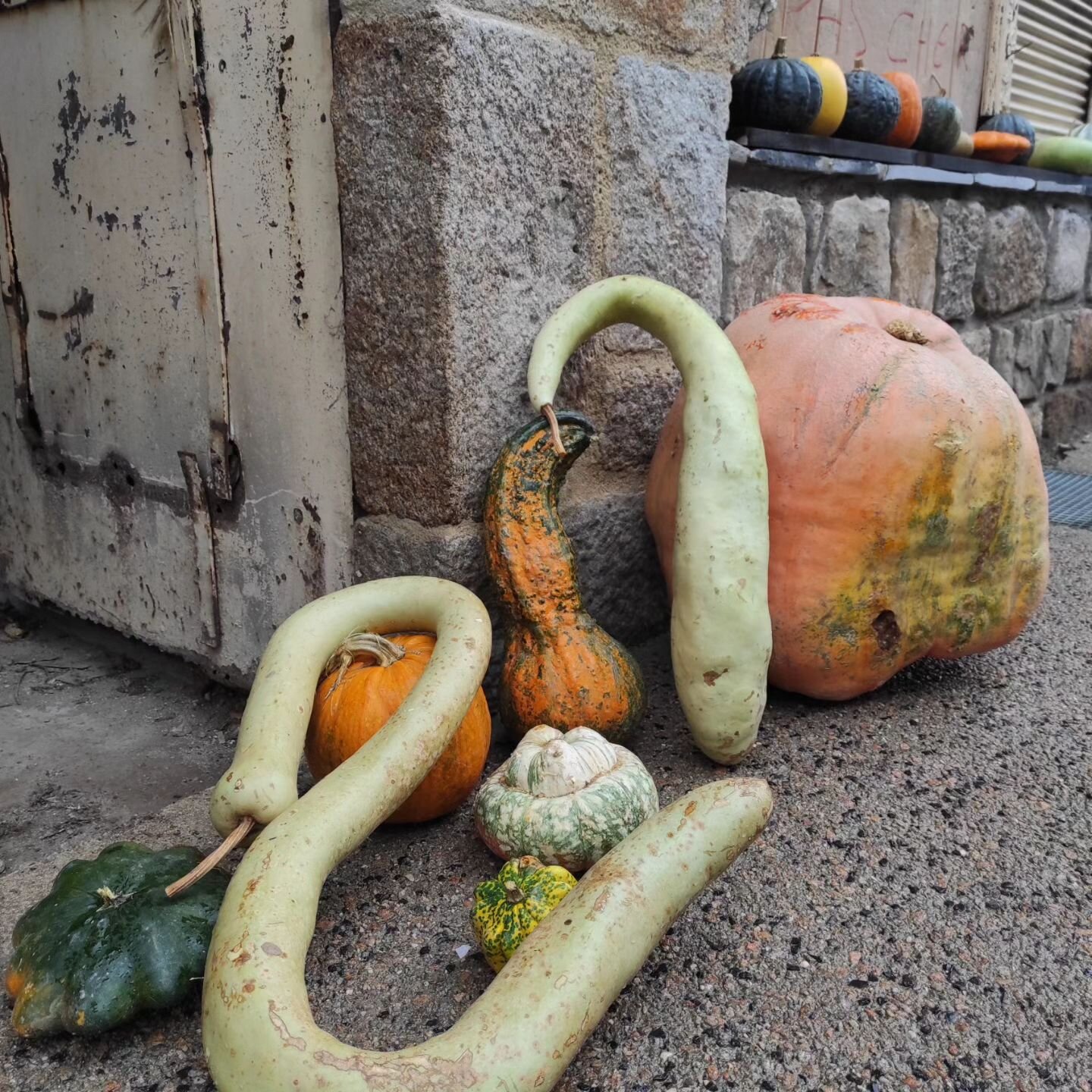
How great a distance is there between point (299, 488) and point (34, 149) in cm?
122

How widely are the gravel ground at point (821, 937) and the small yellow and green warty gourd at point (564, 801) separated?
112 mm

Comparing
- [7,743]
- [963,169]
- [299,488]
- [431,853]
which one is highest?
[963,169]

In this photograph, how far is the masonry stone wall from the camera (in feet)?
5.63

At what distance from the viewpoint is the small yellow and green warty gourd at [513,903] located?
1.23 metres

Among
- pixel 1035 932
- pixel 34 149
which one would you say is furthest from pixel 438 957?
pixel 34 149

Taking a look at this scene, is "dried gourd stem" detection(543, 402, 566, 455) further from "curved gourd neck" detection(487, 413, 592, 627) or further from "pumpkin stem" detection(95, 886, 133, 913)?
"pumpkin stem" detection(95, 886, 133, 913)

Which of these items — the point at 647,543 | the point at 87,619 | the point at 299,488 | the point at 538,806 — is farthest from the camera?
the point at 87,619

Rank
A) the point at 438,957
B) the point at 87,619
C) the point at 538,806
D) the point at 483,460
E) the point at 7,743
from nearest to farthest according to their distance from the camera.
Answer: the point at 438,957
the point at 538,806
the point at 483,460
the point at 7,743
the point at 87,619

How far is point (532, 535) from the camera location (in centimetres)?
178

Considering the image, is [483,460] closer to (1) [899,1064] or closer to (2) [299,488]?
(2) [299,488]

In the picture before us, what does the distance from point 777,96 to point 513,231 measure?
1202mm

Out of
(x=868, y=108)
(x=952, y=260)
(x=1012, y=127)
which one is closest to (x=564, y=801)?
(x=868, y=108)

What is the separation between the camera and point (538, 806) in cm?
146

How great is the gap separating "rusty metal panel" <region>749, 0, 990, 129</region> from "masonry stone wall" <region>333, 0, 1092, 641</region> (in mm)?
1213
